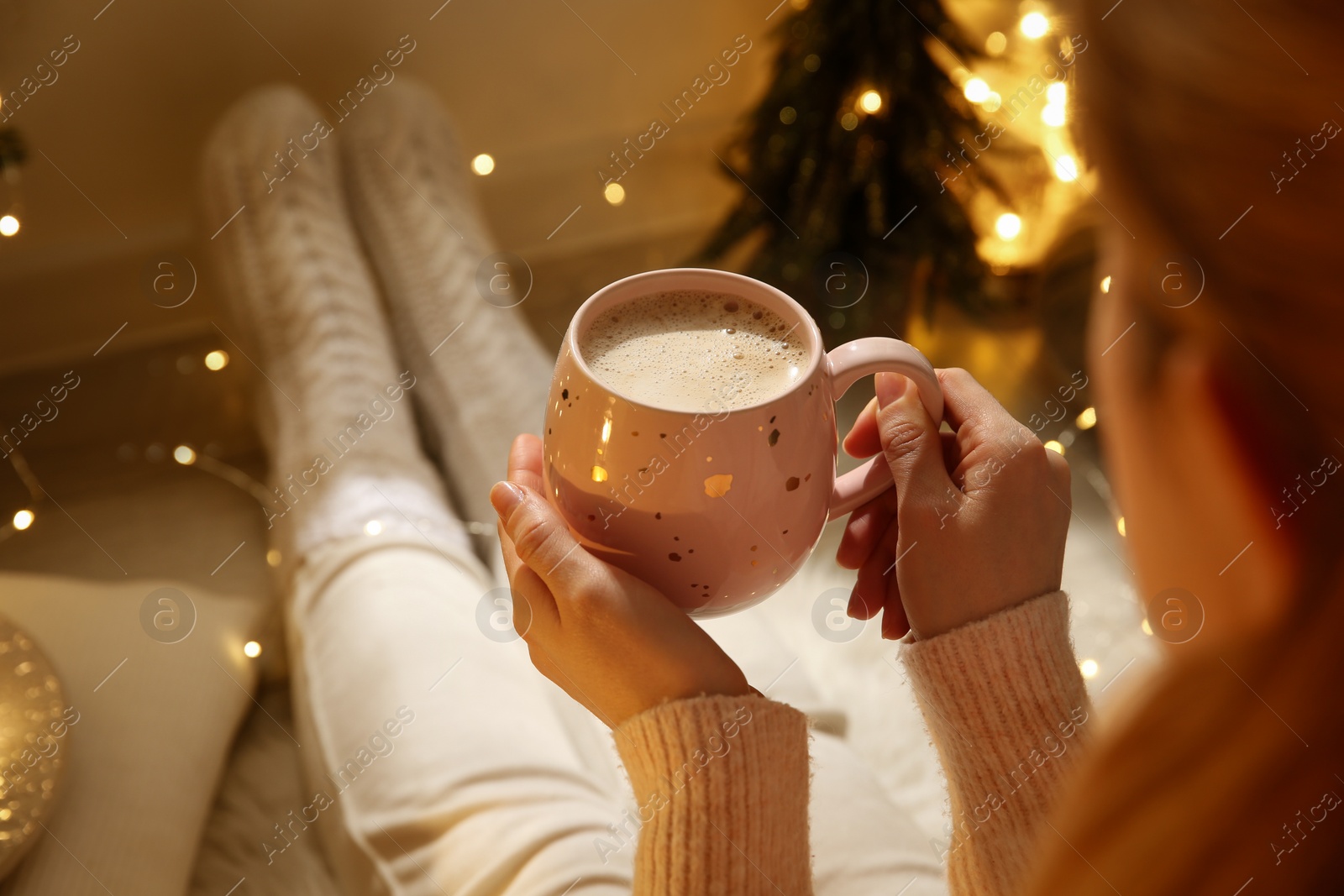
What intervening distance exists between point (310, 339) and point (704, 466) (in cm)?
84

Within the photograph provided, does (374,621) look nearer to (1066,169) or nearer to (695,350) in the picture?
(695,350)

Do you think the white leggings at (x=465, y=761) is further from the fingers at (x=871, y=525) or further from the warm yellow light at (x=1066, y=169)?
the warm yellow light at (x=1066, y=169)

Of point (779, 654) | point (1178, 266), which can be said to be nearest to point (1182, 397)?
point (1178, 266)

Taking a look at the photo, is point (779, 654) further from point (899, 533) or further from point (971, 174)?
point (971, 174)

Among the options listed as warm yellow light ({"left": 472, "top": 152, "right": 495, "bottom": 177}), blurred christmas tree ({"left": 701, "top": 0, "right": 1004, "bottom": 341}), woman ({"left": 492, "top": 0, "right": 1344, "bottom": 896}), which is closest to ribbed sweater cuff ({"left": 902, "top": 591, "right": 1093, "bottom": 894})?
woman ({"left": 492, "top": 0, "right": 1344, "bottom": 896})

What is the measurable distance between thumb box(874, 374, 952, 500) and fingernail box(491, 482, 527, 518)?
10.0 inches

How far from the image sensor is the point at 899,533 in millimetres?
649

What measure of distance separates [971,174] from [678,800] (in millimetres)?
1142

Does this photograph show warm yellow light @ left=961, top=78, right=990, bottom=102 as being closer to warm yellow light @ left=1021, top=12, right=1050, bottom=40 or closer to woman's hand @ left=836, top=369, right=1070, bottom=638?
warm yellow light @ left=1021, top=12, right=1050, bottom=40

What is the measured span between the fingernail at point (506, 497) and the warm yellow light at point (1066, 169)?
134 cm

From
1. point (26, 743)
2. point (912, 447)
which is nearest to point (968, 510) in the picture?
point (912, 447)

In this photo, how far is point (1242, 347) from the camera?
0.32 metres

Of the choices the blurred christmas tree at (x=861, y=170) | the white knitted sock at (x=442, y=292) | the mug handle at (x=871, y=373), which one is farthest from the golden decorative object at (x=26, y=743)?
the blurred christmas tree at (x=861, y=170)

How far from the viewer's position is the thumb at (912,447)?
2.11 feet
